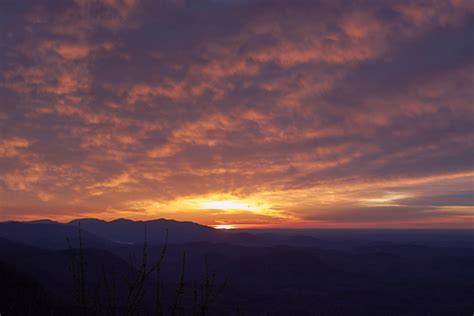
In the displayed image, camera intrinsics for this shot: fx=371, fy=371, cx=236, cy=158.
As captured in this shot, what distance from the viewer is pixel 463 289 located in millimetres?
→ 149500

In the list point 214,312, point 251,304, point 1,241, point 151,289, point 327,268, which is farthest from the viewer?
point 327,268

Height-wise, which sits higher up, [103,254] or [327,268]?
[103,254]

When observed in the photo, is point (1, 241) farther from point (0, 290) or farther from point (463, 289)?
point (463, 289)

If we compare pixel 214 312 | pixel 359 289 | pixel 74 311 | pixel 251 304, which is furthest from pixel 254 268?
pixel 74 311

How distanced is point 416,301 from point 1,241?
153 metres

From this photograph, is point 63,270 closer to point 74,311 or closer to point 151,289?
point 151,289

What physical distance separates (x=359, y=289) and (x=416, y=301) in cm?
Result: 2426

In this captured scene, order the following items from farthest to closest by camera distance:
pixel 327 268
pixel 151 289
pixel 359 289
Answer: pixel 327 268 → pixel 359 289 → pixel 151 289

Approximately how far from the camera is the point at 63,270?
357 feet

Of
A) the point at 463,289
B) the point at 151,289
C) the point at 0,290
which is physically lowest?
the point at 463,289

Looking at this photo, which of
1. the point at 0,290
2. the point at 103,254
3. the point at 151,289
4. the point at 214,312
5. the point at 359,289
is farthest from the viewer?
the point at 359,289

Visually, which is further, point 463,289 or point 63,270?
point 463,289

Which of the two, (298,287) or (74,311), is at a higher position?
(74,311)

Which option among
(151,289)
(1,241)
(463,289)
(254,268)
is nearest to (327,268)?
(254,268)
